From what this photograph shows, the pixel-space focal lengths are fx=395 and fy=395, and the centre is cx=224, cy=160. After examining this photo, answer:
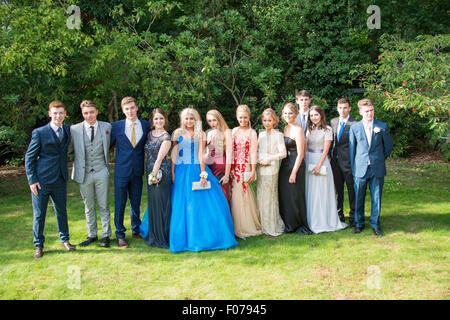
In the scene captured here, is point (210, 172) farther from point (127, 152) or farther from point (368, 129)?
point (368, 129)

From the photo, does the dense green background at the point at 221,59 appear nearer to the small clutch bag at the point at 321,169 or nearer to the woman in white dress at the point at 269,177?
the small clutch bag at the point at 321,169

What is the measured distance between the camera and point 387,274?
4004 millimetres

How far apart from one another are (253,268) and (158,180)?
5.12ft

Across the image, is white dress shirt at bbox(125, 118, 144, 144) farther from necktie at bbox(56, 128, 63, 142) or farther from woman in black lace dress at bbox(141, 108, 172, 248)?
necktie at bbox(56, 128, 63, 142)

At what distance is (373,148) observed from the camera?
5.16 meters

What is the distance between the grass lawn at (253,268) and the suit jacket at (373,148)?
0.88m

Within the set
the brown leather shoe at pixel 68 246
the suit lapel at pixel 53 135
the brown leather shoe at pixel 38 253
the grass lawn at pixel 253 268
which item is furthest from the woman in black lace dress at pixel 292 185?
the brown leather shoe at pixel 38 253

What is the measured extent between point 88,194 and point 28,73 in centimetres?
414

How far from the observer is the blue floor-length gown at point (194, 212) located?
4762 mm

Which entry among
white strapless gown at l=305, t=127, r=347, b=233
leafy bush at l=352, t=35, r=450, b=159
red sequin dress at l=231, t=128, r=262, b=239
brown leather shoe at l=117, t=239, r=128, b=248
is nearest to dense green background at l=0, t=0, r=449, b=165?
leafy bush at l=352, t=35, r=450, b=159

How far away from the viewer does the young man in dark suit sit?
18.3ft

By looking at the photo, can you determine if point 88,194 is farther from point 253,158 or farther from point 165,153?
point 253,158

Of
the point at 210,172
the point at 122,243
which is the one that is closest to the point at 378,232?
the point at 210,172
